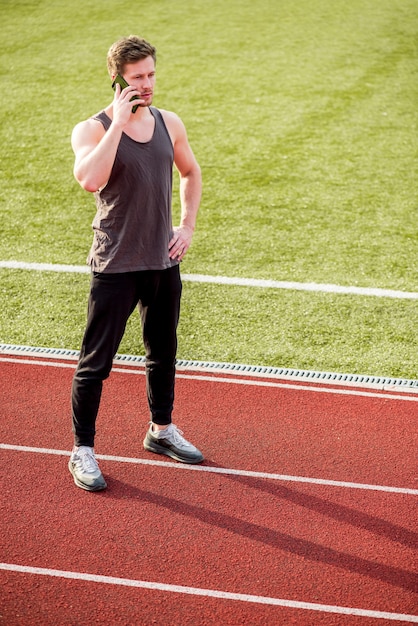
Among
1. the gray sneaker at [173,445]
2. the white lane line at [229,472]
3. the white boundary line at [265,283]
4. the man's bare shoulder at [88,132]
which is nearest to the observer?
the man's bare shoulder at [88,132]

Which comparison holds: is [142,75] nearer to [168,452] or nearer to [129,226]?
[129,226]

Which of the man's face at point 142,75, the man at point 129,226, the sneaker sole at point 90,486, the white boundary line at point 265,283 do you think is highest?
the man's face at point 142,75

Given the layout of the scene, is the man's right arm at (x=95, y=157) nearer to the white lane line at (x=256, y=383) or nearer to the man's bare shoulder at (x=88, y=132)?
the man's bare shoulder at (x=88, y=132)

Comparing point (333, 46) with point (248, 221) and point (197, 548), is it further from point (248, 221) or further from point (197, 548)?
point (197, 548)

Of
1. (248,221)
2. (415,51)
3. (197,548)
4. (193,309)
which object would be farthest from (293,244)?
(415,51)

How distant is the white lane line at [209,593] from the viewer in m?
3.84

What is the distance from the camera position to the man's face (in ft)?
13.4

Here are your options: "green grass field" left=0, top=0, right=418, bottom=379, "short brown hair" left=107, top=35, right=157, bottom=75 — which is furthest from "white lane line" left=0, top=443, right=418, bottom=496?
"short brown hair" left=107, top=35, right=157, bottom=75

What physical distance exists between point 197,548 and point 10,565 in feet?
2.83

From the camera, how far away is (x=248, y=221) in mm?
8688

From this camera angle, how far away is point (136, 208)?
4.29m

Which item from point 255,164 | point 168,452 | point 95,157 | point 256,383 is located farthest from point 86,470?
point 255,164

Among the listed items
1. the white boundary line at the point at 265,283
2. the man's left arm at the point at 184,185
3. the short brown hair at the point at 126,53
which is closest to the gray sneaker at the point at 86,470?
the man's left arm at the point at 184,185

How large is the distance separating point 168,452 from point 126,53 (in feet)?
7.06
